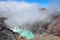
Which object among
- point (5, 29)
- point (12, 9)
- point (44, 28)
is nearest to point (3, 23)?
point (5, 29)

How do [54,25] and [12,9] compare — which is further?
[12,9]

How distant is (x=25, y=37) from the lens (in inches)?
194

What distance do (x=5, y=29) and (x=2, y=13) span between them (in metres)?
0.43

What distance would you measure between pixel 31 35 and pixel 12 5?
1.01 m

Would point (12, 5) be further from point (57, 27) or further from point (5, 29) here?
point (57, 27)

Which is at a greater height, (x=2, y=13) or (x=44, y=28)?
(x=2, y=13)

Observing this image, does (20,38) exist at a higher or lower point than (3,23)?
lower

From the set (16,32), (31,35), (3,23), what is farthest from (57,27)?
(3,23)

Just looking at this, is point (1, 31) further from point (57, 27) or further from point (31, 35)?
Result: point (57, 27)

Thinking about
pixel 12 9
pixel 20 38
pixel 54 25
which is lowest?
pixel 20 38

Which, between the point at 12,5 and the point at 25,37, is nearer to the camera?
the point at 25,37

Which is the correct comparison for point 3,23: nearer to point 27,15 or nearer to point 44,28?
point 27,15

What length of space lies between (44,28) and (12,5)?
1.06 metres

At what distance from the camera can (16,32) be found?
197 inches
